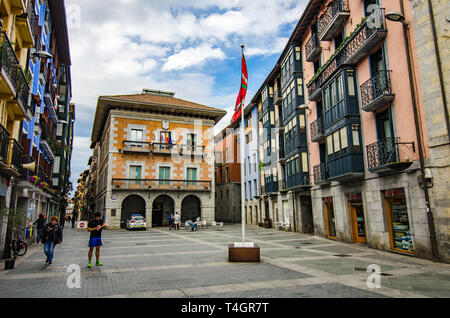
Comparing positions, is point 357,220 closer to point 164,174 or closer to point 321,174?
point 321,174

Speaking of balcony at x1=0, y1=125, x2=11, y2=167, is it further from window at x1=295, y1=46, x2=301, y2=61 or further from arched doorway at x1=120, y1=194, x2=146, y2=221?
arched doorway at x1=120, y1=194, x2=146, y2=221

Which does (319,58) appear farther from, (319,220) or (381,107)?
(319,220)

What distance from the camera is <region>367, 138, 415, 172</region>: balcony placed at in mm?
12633

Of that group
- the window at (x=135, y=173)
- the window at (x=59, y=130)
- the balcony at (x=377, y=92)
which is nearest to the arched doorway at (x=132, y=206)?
the window at (x=135, y=173)

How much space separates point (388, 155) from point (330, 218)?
8.13 meters

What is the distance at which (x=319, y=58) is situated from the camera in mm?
22438

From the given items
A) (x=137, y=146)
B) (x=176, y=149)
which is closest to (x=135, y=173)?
(x=137, y=146)

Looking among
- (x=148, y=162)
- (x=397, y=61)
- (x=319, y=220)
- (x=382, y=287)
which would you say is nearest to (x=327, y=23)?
(x=397, y=61)

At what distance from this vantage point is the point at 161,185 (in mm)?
34938

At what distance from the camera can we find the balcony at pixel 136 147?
34125mm

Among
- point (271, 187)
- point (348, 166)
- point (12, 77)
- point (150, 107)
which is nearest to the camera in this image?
point (12, 77)

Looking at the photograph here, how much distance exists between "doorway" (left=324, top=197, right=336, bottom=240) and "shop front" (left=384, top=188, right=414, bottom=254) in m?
5.71

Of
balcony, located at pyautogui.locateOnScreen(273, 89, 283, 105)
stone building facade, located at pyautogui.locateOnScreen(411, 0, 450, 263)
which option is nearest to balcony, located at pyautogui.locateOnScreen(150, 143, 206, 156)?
balcony, located at pyautogui.locateOnScreen(273, 89, 283, 105)
